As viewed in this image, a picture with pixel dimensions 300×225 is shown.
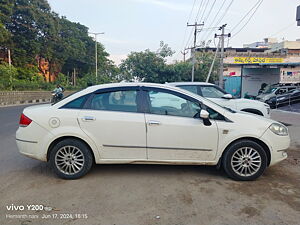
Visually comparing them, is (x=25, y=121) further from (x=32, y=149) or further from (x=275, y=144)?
(x=275, y=144)

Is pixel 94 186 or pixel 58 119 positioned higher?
pixel 58 119

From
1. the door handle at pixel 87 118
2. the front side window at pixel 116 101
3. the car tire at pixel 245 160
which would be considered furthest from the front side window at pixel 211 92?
the door handle at pixel 87 118

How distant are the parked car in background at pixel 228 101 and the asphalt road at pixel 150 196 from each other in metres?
2.60

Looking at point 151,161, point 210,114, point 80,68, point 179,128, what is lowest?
point 151,161

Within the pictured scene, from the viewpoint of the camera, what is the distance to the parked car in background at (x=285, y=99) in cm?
1520

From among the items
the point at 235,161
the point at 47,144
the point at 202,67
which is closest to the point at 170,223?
the point at 235,161

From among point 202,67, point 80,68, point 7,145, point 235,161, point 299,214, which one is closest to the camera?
point 299,214

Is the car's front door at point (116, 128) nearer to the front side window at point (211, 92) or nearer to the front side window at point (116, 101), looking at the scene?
the front side window at point (116, 101)

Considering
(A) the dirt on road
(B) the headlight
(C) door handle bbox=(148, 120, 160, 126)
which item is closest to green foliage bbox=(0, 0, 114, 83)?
(A) the dirt on road

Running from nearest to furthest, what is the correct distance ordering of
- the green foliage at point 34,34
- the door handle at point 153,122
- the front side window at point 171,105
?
1. the door handle at point 153,122
2. the front side window at point 171,105
3. the green foliage at point 34,34

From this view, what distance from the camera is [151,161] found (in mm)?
3574

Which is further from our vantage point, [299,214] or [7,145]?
[7,145]

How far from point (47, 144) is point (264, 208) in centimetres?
330

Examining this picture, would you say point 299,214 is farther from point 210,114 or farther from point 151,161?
point 151,161
